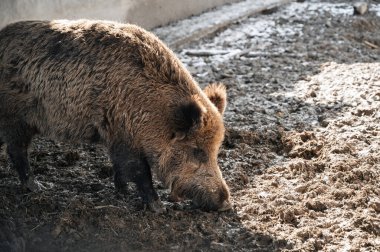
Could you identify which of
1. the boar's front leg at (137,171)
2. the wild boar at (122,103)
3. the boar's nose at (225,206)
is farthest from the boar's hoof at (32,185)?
the boar's nose at (225,206)

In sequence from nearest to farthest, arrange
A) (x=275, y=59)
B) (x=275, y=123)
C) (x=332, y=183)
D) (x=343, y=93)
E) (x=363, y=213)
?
1. (x=363, y=213)
2. (x=332, y=183)
3. (x=275, y=123)
4. (x=343, y=93)
5. (x=275, y=59)

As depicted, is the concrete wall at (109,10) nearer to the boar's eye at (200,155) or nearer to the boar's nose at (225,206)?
the boar's eye at (200,155)

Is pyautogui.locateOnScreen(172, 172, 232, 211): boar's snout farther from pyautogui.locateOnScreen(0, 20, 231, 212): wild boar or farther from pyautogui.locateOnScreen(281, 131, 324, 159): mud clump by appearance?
pyautogui.locateOnScreen(281, 131, 324, 159): mud clump

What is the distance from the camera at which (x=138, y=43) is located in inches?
188

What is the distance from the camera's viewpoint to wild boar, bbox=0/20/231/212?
462 cm

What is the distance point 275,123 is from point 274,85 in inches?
49.5

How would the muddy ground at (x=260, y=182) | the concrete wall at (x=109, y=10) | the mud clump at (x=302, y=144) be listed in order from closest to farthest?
the muddy ground at (x=260, y=182), the mud clump at (x=302, y=144), the concrete wall at (x=109, y=10)

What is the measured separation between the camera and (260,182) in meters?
5.25

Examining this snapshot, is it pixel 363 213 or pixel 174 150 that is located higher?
pixel 174 150

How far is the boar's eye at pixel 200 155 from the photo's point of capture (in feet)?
15.2

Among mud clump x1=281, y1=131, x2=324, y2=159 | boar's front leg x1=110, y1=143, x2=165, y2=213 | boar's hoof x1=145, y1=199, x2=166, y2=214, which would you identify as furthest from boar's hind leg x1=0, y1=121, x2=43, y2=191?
mud clump x1=281, y1=131, x2=324, y2=159

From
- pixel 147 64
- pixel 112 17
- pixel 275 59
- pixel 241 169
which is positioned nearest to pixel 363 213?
pixel 241 169

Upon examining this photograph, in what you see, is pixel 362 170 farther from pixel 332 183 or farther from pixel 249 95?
pixel 249 95

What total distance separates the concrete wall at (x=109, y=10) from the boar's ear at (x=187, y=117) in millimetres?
3332
